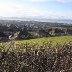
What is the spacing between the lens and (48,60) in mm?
3650

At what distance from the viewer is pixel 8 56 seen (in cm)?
371

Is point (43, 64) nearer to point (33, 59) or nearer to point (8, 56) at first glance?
point (33, 59)

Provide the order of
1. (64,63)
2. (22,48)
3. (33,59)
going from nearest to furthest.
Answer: (64,63) → (33,59) → (22,48)

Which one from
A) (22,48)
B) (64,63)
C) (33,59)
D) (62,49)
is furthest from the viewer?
(22,48)

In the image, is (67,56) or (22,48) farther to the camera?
(22,48)

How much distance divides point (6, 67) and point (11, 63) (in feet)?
0.34

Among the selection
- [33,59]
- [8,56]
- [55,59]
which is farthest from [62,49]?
[8,56]

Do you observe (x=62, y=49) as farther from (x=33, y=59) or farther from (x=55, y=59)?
(x=33, y=59)

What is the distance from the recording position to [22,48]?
4203 millimetres

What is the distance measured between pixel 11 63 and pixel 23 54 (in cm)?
35

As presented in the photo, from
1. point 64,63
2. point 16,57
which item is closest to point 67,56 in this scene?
point 64,63

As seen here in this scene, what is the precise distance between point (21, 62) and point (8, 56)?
0.96 ft

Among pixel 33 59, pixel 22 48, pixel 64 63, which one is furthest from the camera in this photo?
pixel 22 48

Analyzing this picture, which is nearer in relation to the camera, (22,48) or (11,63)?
(11,63)
